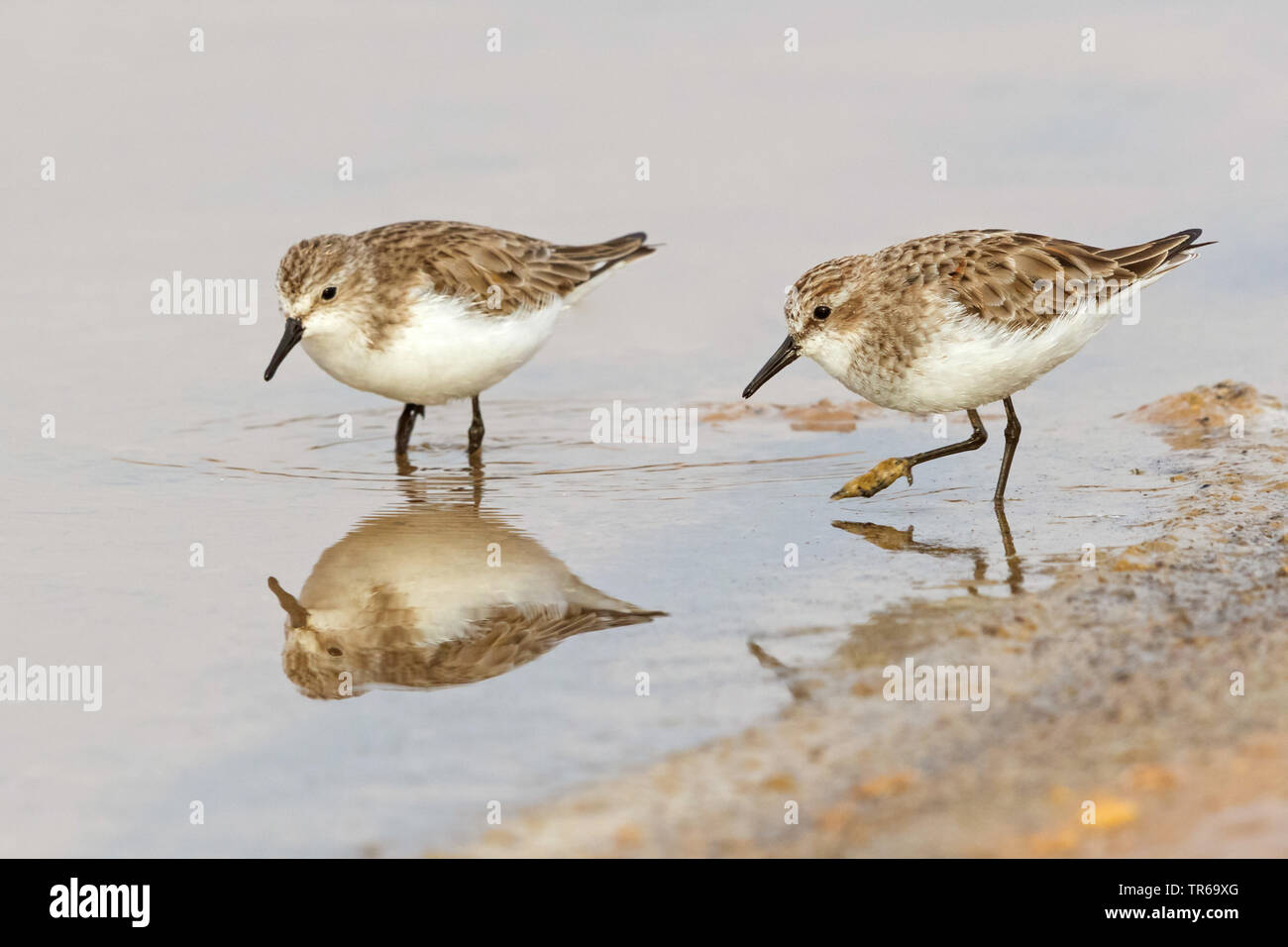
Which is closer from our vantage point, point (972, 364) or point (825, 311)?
point (972, 364)

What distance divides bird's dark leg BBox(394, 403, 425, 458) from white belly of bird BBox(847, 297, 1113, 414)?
131 inches

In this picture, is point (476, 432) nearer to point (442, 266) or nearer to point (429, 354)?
point (429, 354)

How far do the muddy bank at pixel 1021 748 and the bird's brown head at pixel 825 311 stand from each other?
2.15 metres

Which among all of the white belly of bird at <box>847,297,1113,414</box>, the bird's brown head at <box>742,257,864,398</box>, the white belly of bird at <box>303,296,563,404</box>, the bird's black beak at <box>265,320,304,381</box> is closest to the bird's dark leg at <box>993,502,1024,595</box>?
the white belly of bird at <box>847,297,1113,414</box>

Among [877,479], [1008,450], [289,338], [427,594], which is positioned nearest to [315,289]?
[289,338]

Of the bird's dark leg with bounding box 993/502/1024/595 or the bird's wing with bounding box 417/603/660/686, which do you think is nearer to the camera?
the bird's wing with bounding box 417/603/660/686

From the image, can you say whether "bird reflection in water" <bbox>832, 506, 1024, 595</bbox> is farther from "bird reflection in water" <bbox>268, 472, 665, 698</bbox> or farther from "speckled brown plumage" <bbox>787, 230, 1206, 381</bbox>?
"bird reflection in water" <bbox>268, 472, 665, 698</bbox>

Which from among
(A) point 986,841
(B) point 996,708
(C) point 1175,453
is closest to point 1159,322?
(C) point 1175,453

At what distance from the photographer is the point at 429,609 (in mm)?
6582

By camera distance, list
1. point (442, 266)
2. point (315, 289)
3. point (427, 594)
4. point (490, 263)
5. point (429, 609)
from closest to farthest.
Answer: point (429, 609) → point (427, 594) → point (315, 289) → point (442, 266) → point (490, 263)

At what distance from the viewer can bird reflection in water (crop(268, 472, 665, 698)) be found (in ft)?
19.4

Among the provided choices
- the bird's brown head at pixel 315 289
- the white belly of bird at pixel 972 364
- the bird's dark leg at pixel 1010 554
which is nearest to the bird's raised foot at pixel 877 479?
the white belly of bird at pixel 972 364

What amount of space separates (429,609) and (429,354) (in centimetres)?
319
